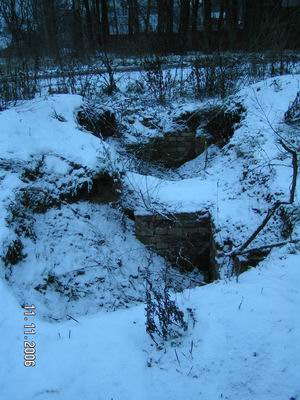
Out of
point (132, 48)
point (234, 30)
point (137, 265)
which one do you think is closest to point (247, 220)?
point (137, 265)

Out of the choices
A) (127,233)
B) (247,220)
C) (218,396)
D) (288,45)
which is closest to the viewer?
(218,396)

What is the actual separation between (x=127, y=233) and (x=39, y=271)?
1637 mm

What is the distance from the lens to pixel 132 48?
1295 cm

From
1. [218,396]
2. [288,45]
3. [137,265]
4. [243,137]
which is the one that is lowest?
[137,265]

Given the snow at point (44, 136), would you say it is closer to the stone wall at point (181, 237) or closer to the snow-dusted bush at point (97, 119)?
the snow-dusted bush at point (97, 119)

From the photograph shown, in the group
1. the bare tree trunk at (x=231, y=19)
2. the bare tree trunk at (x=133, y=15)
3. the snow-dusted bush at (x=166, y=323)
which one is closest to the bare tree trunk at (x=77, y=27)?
the bare tree trunk at (x=133, y=15)

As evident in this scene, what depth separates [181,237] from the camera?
595 centimetres

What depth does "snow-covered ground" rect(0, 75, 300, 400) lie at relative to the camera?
8.94ft

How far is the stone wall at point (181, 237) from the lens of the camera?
5.84m

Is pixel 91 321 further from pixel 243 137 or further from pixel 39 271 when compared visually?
pixel 243 137

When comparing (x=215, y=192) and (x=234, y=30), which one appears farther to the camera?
(x=234, y=30)

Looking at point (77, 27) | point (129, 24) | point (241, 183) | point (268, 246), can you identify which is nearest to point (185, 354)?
point (268, 246)

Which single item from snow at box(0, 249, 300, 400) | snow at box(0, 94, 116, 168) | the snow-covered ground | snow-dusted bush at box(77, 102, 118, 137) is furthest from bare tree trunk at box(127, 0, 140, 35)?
snow at box(0, 249, 300, 400)

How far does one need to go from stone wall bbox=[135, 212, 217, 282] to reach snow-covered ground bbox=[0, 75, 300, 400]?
5.7 inches
